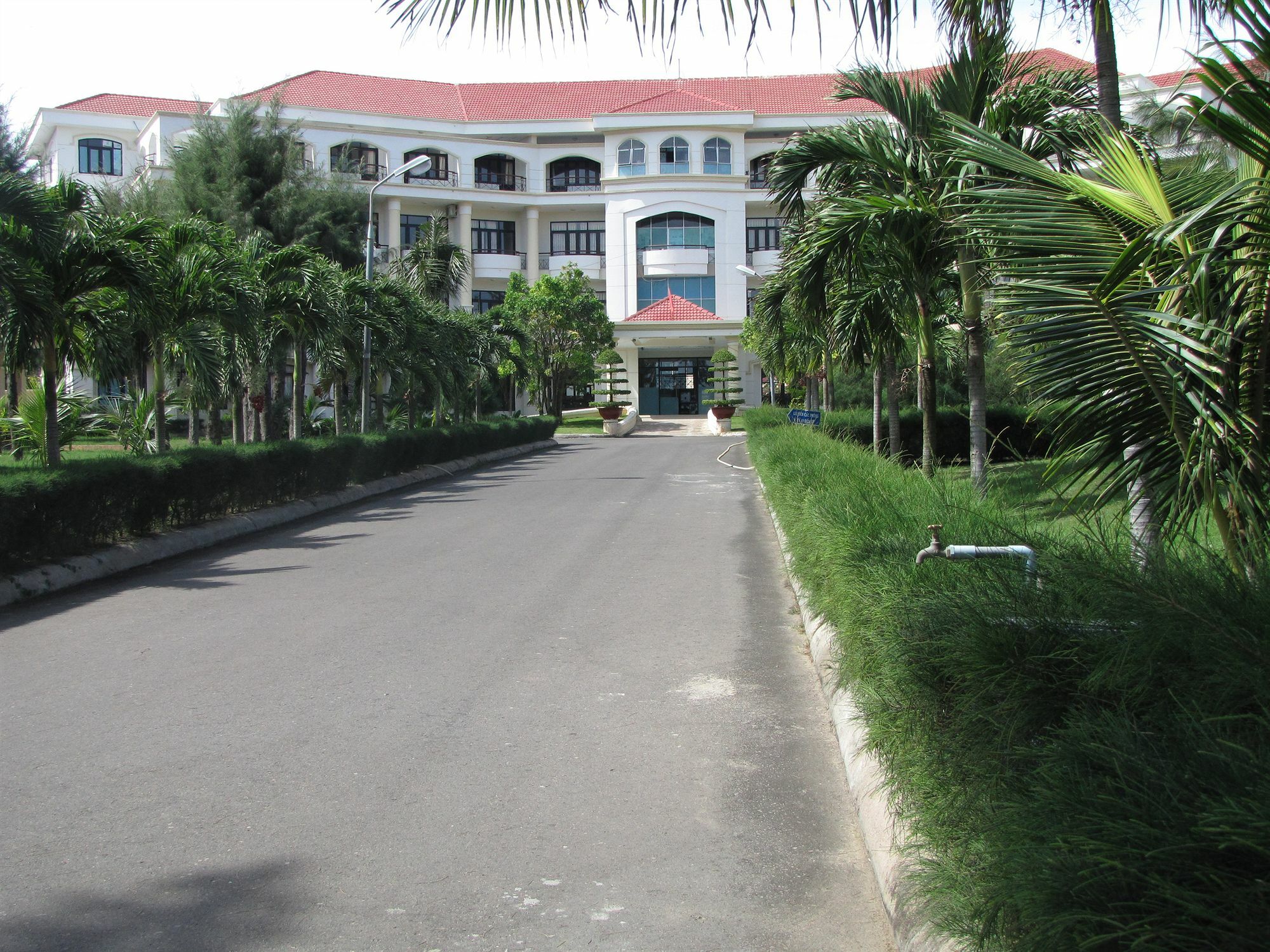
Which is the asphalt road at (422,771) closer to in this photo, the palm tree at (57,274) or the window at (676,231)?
the palm tree at (57,274)

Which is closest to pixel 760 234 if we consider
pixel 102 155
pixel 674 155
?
pixel 674 155

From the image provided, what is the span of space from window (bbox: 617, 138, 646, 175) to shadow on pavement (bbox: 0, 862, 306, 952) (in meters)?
57.8

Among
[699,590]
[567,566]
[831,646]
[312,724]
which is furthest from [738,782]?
[567,566]

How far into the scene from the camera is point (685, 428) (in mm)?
50406

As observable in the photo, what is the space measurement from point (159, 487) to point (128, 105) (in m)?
54.3

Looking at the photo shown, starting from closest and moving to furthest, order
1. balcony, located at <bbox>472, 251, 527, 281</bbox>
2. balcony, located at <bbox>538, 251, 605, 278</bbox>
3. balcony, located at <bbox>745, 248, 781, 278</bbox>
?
1. balcony, located at <bbox>745, 248, 781, 278</bbox>
2. balcony, located at <bbox>472, 251, 527, 281</bbox>
3. balcony, located at <bbox>538, 251, 605, 278</bbox>

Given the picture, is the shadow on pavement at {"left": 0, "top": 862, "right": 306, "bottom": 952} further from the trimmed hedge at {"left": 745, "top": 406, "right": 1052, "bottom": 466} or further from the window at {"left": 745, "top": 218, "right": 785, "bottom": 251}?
the window at {"left": 745, "top": 218, "right": 785, "bottom": 251}

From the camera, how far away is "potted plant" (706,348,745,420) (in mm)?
47125

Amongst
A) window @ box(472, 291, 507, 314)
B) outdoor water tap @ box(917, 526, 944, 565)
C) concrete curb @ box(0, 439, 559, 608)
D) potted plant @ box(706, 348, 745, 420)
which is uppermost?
window @ box(472, 291, 507, 314)

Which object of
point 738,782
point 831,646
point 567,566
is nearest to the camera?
point 738,782

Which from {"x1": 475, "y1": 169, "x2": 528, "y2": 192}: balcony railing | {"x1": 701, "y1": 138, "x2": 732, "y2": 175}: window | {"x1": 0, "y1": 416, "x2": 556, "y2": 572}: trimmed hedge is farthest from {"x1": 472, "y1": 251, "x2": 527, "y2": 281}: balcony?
{"x1": 0, "y1": 416, "x2": 556, "y2": 572}: trimmed hedge

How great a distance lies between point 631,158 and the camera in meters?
59.2

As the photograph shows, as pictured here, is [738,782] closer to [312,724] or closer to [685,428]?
[312,724]

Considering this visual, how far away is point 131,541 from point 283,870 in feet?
29.6
